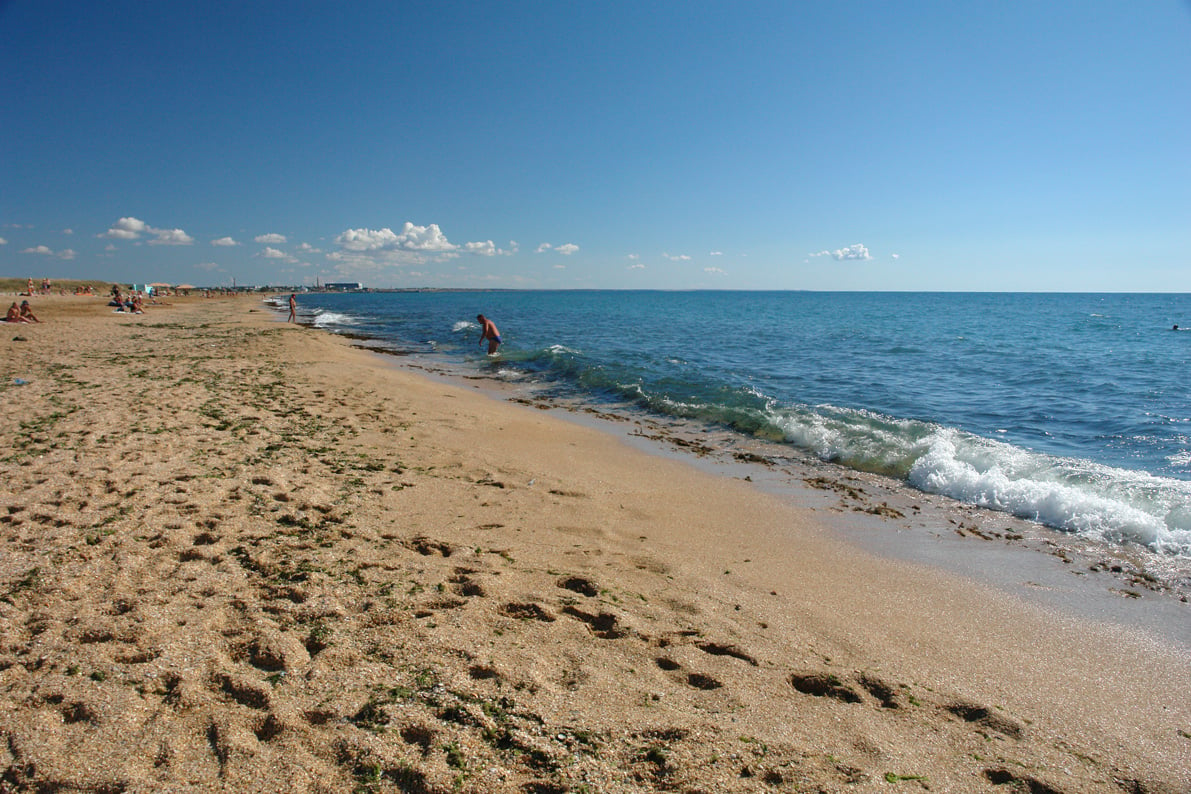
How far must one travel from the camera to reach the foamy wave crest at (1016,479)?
273 inches

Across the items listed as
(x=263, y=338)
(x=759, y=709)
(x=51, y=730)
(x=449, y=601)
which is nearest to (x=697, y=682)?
(x=759, y=709)

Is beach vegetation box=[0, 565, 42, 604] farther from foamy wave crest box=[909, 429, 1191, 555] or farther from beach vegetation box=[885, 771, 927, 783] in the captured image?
foamy wave crest box=[909, 429, 1191, 555]

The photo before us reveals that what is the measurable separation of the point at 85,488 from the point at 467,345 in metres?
24.2

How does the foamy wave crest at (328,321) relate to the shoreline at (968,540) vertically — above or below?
above

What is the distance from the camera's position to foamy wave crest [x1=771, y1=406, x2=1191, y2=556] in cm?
692

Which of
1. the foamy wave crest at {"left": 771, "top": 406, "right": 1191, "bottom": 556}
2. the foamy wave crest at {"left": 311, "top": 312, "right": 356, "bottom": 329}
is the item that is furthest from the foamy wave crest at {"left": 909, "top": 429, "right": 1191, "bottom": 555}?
the foamy wave crest at {"left": 311, "top": 312, "right": 356, "bottom": 329}

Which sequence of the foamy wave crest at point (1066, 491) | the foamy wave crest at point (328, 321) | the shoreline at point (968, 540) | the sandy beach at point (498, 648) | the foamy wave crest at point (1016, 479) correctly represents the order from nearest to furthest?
the sandy beach at point (498, 648) < the shoreline at point (968, 540) < the foamy wave crest at point (1066, 491) < the foamy wave crest at point (1016, 479) < the foamy wave crest at point (328, 321)

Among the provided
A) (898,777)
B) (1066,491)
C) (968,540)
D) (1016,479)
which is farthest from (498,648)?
(1016,479)

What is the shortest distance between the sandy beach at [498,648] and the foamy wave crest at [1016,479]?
9.20 ft

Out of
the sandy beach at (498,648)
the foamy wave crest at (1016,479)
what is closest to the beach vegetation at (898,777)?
the sandy beach at (498,648)

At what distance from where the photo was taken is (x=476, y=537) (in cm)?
550

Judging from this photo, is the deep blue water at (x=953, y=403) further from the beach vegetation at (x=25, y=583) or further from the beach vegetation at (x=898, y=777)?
A: the beach vegetation at (x=25, y=583)

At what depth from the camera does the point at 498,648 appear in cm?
355

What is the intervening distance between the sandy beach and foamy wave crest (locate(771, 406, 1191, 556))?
9.20 ft
